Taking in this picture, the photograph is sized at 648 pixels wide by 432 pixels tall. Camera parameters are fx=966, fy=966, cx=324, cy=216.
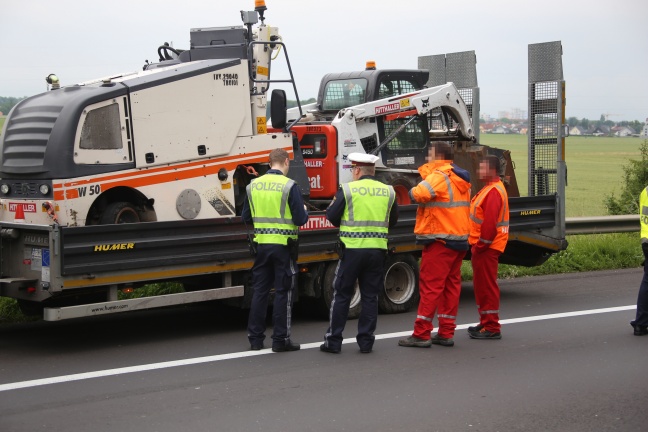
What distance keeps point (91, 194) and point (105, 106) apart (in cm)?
83

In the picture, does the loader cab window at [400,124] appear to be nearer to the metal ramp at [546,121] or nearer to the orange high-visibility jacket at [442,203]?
the metal ramp at [546,121]

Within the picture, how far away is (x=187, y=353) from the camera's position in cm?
841

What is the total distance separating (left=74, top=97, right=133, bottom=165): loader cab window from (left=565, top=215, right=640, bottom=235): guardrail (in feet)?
24.9

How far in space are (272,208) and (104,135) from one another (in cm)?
184

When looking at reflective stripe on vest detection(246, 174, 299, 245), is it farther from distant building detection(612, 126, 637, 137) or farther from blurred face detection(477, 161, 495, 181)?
distant building detection(612, 126, 637, 137)

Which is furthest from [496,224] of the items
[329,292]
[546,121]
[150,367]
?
[546,121]

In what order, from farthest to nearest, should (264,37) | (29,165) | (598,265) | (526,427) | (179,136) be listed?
(598,265)
(264,37)
(179,136)
(29,165)
(526,427)

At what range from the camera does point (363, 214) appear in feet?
27.5

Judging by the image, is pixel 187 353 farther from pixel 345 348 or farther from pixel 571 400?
pixel 571 400

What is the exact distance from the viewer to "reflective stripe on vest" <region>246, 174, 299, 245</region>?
8.40m

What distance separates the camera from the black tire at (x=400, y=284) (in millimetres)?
10688

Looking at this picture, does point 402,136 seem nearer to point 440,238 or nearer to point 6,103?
point 440,238

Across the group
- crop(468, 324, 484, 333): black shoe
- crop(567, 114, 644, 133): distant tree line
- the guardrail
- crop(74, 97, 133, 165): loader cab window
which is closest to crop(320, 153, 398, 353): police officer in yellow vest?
crop(468, 324, 484, 333): black shoe

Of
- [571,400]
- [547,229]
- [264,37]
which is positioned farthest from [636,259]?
[571,400]
